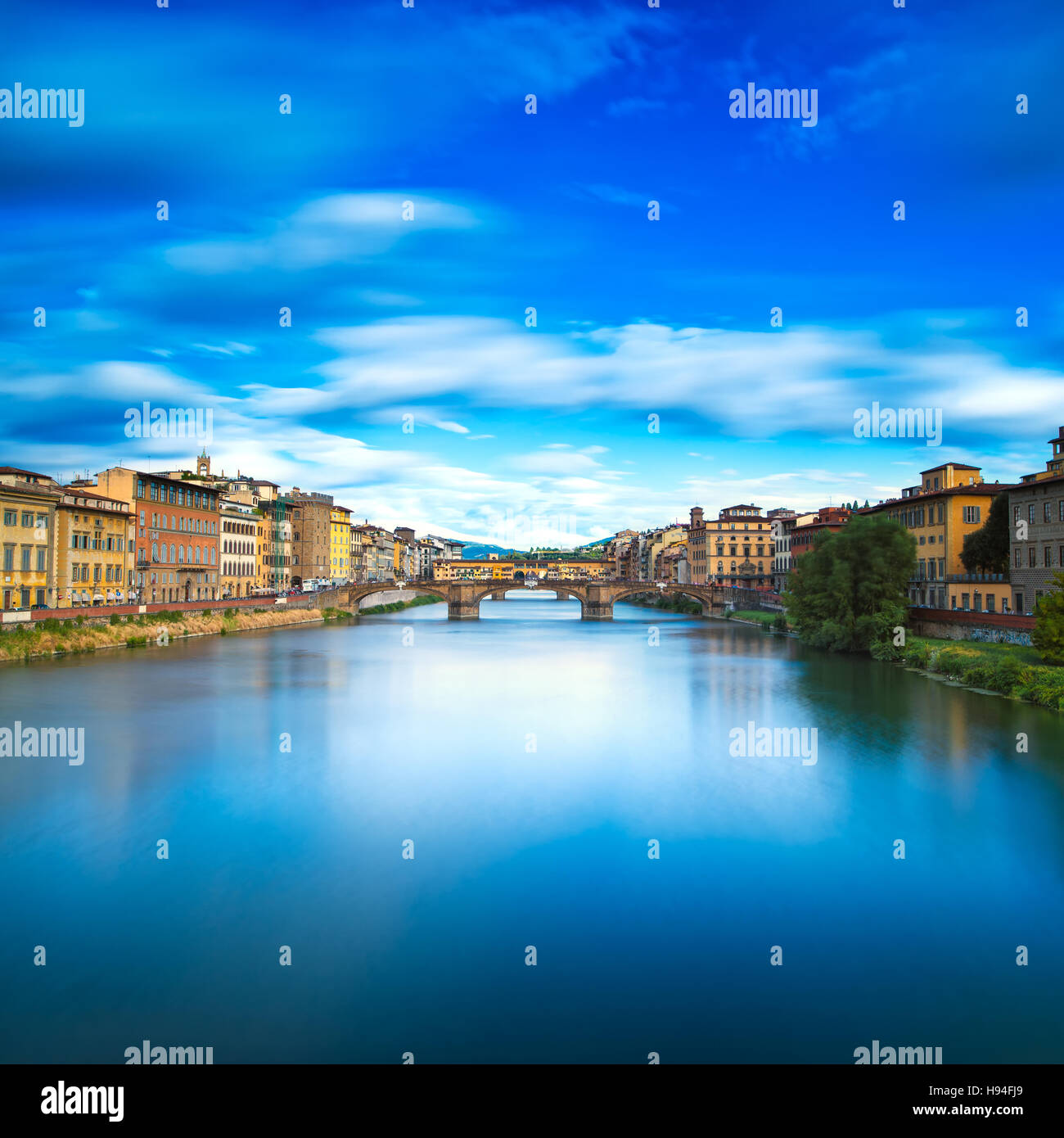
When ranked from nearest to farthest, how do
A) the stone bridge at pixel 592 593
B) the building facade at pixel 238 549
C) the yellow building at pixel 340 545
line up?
the building facade at pixel 238 549
the stone bridge at pixel 592 593
the yellow building at pixel 340 545

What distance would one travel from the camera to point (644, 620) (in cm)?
7588

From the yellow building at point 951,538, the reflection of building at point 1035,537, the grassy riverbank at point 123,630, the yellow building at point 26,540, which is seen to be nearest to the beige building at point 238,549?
the grassy riverbank at point 123,630

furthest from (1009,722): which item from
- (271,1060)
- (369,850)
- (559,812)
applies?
(271,1060)

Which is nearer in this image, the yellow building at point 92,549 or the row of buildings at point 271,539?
the row of buildings at point 271,539

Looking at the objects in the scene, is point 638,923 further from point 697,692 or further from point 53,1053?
point 697,692

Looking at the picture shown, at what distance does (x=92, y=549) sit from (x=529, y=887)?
42.0 meters

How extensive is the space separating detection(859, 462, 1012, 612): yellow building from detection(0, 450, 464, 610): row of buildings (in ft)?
140

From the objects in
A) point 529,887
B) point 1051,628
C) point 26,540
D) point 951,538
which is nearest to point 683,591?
point 951,538

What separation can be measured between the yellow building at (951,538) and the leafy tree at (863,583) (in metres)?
3.18

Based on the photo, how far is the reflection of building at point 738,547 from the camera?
95.1 m

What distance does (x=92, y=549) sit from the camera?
152 ft

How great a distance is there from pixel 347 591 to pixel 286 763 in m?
55.8

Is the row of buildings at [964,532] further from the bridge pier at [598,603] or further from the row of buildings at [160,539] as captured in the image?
the row of buildings at [160,539]

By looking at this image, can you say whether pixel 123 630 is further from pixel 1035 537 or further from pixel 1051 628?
pixel 1035 537
